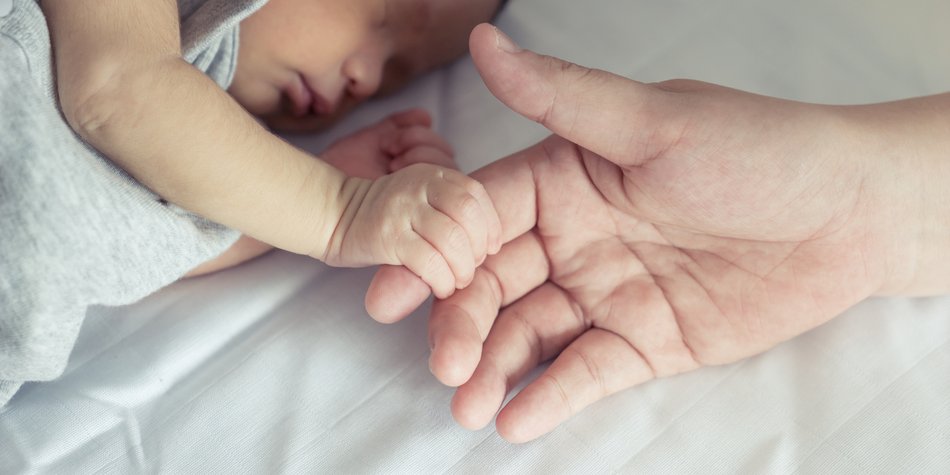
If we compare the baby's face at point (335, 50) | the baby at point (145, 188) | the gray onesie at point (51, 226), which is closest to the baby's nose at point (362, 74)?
the baby's face at point (335, 50)

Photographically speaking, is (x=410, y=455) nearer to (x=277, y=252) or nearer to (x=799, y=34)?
(x=277, y=252)

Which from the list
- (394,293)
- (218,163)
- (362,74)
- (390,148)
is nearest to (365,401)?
(394,293)

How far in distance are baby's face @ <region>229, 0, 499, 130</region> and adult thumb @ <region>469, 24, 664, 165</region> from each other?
378 millimetres

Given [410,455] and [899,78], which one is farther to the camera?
[899,78]

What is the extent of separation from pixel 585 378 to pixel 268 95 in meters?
0.56

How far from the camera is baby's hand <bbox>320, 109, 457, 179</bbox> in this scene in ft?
3.36

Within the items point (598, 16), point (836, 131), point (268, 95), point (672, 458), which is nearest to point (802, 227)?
point (836, 131)

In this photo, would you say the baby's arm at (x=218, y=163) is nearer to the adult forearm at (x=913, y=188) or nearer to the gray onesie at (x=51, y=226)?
the gray onesie at (x=51, y=226)

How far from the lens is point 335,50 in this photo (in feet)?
3.62

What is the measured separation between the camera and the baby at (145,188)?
0.74 m

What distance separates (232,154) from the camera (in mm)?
774

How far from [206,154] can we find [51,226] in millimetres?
139

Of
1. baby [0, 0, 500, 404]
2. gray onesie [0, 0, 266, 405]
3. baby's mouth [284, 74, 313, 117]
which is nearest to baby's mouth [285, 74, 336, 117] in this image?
baby's mouth [284, 74, 313, 117]

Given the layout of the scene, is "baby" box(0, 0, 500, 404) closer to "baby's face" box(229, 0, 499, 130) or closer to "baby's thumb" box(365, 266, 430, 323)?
"baby's thumb" box(365, 266, 430, 323)
